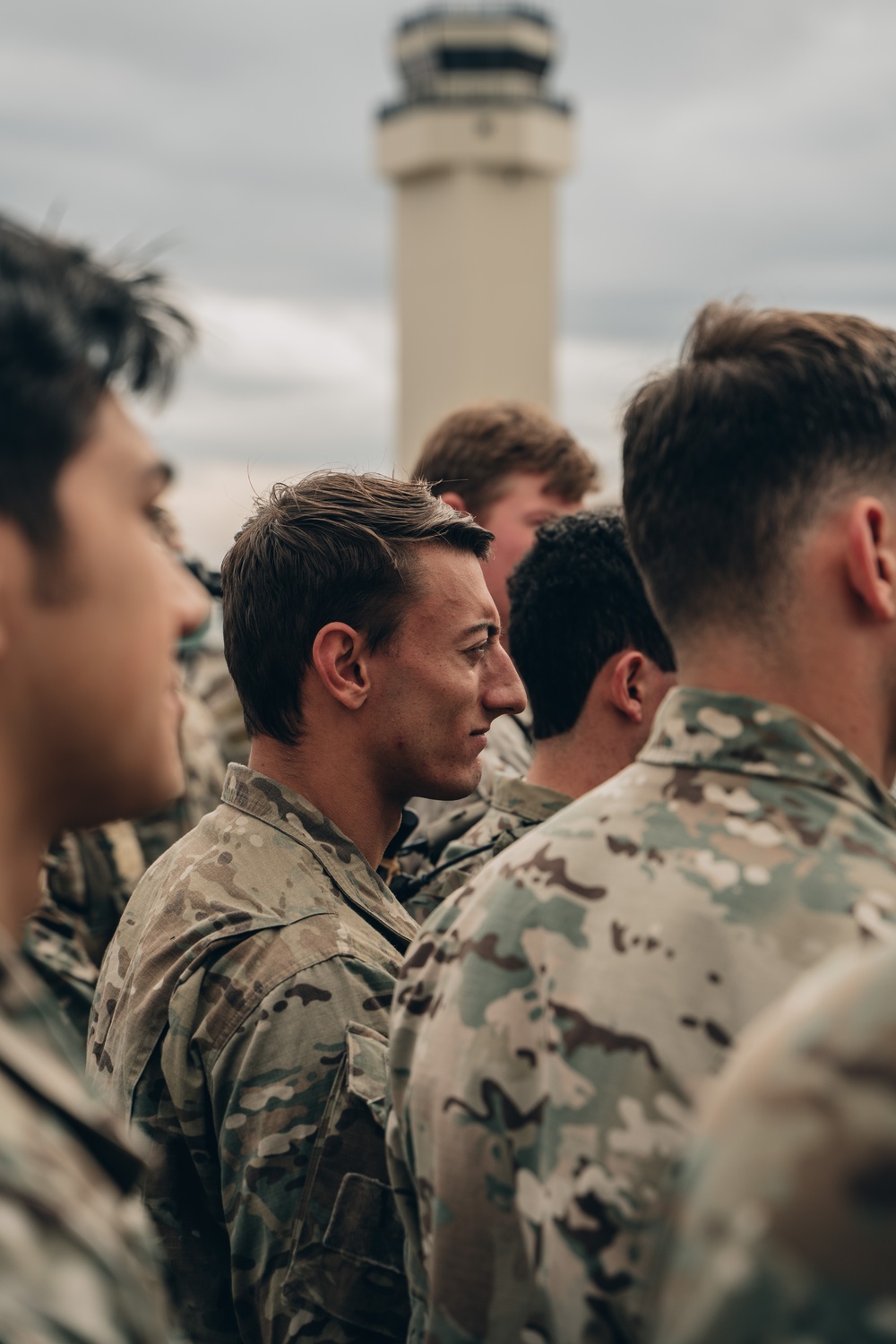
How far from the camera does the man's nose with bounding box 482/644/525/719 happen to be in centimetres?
277

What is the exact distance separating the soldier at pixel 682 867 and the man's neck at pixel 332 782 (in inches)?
30.2

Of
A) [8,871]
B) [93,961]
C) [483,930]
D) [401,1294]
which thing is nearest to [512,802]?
[401,1294]

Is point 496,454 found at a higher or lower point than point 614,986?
higher

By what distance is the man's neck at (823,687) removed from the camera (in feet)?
5.12

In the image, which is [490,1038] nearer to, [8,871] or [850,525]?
[8,871]

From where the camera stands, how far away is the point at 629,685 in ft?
9.16

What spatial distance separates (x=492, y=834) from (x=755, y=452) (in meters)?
1.53

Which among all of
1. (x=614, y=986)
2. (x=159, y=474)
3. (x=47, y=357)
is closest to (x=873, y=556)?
(x=614, y=986)

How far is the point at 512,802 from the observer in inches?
113


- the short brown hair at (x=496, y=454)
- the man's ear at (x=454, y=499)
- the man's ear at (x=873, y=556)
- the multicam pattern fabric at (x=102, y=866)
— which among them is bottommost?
the multicam pattern fabric at (x=102, y=866)

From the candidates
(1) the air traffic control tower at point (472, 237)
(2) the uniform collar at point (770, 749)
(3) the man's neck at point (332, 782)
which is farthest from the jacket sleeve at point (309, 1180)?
(1) the air traffic control tower at point (472, 237)

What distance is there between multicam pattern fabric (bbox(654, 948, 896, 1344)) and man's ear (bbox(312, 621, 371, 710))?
5.34 ft

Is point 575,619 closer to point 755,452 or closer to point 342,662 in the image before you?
point 342,662

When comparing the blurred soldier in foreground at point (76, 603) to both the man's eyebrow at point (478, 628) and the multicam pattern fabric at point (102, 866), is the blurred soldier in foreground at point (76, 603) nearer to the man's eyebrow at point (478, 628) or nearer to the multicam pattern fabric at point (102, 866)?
the man's eyebrow at point (478, 628)
